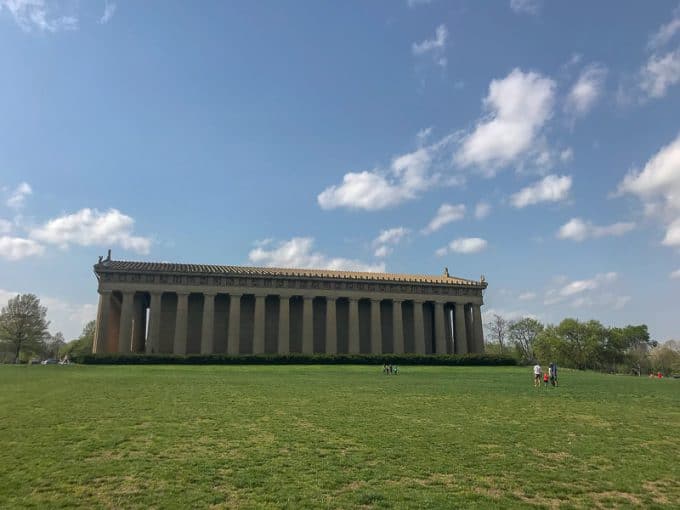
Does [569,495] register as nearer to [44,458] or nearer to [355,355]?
[44,458]

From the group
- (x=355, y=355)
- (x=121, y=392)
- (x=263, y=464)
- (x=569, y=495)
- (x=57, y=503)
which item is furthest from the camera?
(x=355, y=355)

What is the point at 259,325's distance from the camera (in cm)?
7012

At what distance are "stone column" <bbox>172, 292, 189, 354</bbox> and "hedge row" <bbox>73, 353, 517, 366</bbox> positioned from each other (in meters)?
10.1

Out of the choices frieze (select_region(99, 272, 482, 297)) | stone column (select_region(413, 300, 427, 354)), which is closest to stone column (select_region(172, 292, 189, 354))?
frieze (select_region(99, 272, 482, 297))

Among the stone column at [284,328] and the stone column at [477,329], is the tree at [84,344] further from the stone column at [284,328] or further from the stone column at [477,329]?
the stone column at [477,329]

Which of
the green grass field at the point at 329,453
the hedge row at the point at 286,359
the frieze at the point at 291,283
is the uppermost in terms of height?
the frieze at the point at 291,283

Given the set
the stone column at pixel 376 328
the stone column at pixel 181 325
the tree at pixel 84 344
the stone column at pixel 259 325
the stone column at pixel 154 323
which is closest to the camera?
the stone column at pixel 181 325

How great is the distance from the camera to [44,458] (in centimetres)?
1160

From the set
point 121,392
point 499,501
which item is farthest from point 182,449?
point 121,392

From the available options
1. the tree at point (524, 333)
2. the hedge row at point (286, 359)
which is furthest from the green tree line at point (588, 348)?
the hedge row at point (286, 359)

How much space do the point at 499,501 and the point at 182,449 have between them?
7.94 meters

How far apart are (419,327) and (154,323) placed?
129 feet

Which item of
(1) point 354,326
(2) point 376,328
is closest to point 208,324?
(1) point 354,326

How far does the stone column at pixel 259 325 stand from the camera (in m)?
69.4
